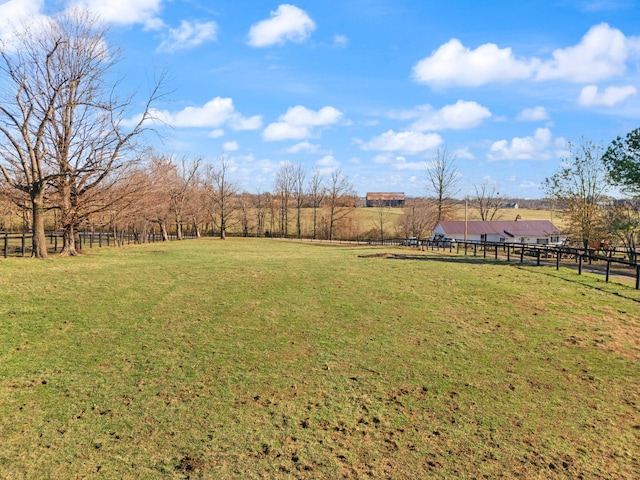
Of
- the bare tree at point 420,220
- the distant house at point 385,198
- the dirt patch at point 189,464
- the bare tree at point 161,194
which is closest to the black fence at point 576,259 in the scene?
the dirt patch at point 189,464

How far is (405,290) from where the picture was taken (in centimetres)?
1344

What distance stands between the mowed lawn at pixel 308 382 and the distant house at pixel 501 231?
2487 inches

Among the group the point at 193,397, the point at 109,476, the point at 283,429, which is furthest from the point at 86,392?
the point at 283,429

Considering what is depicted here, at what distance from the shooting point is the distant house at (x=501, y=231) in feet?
245

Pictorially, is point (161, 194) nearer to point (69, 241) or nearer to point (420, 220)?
point (69, 241)

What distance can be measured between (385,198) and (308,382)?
15224 centimetres

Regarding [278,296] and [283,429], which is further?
[278,296]

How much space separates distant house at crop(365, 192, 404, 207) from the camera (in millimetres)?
149725

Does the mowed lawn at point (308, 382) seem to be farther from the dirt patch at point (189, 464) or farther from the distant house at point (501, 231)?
the distant house at point (501, 231)

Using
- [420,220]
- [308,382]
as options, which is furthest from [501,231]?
[308,382]

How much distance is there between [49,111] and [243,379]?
16561mm

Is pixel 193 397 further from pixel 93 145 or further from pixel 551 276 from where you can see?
pixel 93 145

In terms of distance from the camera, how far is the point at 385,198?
514ft

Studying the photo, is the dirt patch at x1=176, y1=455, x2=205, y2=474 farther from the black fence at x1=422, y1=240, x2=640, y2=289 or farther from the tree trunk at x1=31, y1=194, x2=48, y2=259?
the tree trunk at x1=31, y1=194, x2=48, y2=259
